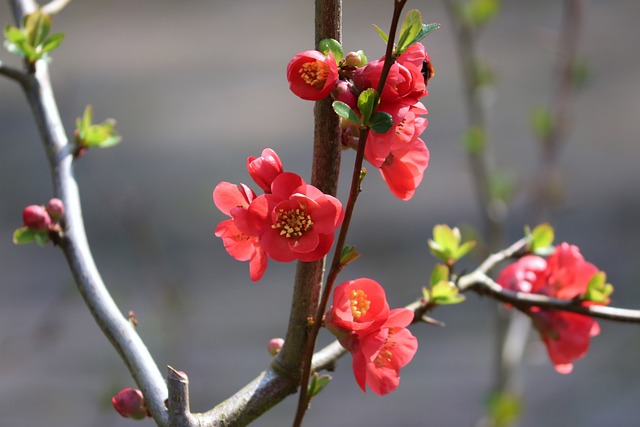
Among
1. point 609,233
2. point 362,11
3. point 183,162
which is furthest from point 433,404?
point 362,11

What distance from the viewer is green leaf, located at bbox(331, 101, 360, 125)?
367mm

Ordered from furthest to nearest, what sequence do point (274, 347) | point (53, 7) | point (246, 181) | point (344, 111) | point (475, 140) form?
point (246, 181) < point (475, 140) < point (53, 7) < point (274, 347) < point (344, 111)

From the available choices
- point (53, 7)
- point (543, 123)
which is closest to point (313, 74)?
point (53, 7)

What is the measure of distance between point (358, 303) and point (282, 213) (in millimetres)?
70

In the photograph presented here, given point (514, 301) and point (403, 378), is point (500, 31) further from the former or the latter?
point (514, 301)

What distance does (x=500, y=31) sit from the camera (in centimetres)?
335

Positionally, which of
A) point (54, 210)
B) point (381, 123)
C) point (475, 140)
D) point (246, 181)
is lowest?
point (246, 181)

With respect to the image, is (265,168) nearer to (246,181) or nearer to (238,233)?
(238,233)

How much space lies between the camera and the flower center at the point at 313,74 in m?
0.39

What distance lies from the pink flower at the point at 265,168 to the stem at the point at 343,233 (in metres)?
0.04

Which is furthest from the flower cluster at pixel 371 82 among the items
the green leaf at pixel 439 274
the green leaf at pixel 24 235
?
the green leaf at pixel 24 235

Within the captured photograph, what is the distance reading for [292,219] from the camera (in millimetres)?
389

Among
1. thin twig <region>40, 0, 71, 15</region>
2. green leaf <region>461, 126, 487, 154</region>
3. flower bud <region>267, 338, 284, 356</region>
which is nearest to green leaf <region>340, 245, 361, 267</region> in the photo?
flower bud <region>267, 338, 284, 356</region>

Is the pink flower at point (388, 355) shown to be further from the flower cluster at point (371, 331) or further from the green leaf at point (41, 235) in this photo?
the green leaf at point (41, 235)
